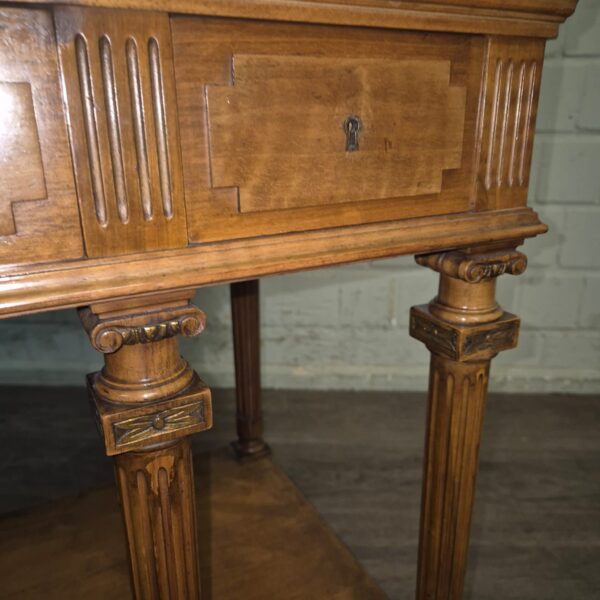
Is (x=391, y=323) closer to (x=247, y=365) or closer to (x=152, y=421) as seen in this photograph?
(x=247, y=365)

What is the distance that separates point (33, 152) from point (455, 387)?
0.50m

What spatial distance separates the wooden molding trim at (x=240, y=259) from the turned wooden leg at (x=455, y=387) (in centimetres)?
5

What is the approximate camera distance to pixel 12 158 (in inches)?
15.6

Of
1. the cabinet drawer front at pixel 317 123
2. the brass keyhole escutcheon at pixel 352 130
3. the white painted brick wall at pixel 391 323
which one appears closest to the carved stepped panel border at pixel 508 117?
the cabinet drawer front at pixel 317 123

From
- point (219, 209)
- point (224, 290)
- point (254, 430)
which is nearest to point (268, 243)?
point (219, 209)

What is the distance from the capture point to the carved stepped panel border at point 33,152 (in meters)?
0.38

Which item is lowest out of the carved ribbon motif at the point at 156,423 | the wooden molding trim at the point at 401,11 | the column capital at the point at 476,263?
the carved ribbon motif at the point at 156,423

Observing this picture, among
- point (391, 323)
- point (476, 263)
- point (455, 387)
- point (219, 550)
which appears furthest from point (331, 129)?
point (391, 323)

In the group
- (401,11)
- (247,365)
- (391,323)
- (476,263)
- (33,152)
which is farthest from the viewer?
(391,323)

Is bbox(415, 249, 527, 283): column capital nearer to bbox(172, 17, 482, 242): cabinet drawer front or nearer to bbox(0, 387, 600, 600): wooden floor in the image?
bbox(172, 17, 482, 242): cabinet drawer front

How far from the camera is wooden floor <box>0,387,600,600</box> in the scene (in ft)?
3.51

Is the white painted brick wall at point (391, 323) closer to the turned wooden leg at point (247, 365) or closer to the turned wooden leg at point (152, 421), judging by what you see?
the turned wooden leg at point (247, 365)

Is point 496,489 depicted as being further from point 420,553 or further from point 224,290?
point 224,290

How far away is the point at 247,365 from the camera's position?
1.20m
